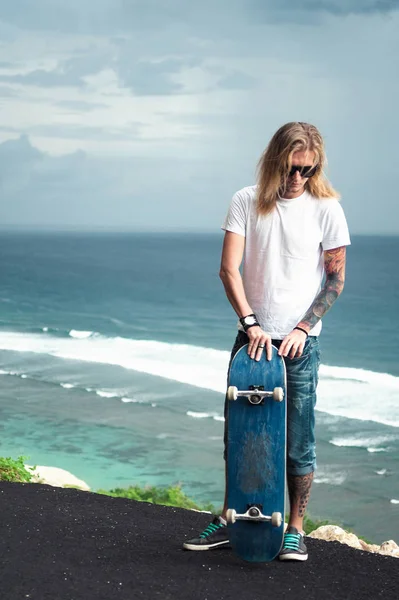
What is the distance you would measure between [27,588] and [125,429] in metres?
13.6

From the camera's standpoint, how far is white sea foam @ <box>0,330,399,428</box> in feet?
66.2

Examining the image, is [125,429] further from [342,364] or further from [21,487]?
[342,364]

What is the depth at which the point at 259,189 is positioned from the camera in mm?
3896

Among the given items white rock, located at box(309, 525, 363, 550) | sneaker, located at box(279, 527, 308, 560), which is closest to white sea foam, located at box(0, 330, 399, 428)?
white rock, located at box(309, 525, 363, 550)

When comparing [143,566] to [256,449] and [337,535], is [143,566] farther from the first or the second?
[337,535]

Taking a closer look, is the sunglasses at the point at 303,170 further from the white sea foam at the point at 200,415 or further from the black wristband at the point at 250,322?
the white sea foam at the point at 200,415

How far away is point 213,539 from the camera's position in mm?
4223

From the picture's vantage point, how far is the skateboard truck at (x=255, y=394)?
3797 millimetres

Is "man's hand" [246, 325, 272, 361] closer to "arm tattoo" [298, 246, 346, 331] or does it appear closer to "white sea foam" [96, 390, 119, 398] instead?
"arm tattoo" [298, 246, 346, 331]

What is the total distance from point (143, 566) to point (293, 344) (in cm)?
124

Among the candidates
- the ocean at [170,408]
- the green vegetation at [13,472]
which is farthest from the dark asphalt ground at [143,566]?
the ocean at [170,408]

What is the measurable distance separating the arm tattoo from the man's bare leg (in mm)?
750

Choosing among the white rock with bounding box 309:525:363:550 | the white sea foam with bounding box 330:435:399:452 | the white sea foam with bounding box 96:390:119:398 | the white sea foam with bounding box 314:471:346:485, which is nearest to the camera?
the white rock with bounding box 309:525:363:550

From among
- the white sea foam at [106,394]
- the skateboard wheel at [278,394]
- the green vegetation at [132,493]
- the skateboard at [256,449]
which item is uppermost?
the skateboard wheel at [278,394]
